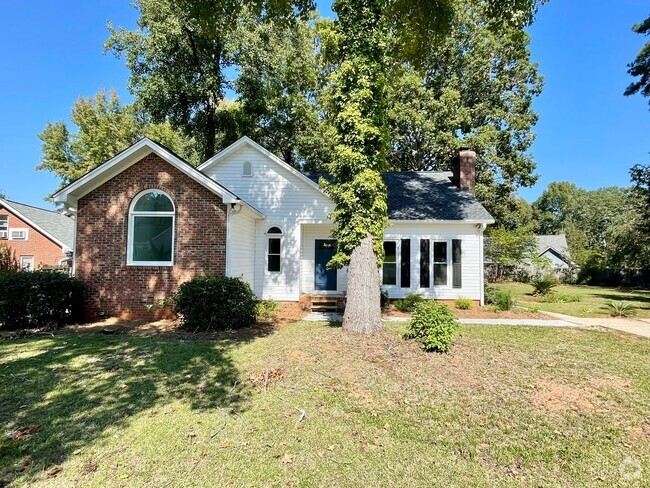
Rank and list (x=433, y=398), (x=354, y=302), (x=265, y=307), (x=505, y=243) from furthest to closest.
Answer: (x=505, y=243), (x=265, y=307), (x=354, y=302), (x=433, y=398)

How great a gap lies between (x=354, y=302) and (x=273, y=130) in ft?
59.1

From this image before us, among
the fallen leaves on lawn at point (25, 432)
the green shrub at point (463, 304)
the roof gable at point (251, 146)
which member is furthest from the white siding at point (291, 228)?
the fallen leaves on lawn at point (25, 432)

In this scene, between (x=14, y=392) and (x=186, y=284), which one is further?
(x=186, y=284)

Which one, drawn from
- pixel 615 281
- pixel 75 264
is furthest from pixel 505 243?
pixel 75 264

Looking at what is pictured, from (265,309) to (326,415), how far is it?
24.5 ft

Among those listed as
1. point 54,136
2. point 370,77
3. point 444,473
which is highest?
point 54,136

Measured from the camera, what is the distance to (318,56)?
82.6 ft

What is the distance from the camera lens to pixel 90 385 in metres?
4.96

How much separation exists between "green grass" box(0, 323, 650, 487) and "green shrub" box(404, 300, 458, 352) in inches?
10.1

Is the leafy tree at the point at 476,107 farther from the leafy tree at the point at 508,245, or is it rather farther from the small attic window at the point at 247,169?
the small attic window at the point at 247,169

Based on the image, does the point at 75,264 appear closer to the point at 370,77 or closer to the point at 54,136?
the point at 370,77

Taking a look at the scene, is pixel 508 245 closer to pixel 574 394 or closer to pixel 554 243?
pixel 574 394

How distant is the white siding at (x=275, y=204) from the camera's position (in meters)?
13.5
